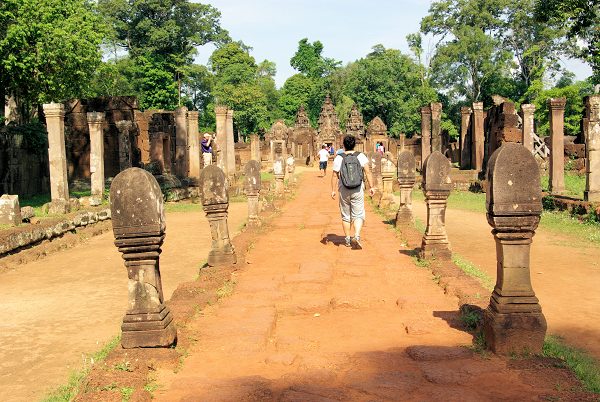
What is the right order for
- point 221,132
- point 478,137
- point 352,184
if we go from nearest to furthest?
point 352,184 < point 221,132 < point 478,137

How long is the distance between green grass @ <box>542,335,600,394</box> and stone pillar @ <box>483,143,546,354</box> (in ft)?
0.65

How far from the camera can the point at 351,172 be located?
7.92m

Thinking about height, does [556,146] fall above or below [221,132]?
below

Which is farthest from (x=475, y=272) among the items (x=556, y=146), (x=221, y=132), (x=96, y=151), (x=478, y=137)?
(x=478, y=137)

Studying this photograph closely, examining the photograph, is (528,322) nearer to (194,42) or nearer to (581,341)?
(581,341)

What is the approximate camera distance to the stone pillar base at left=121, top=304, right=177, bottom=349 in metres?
4.16

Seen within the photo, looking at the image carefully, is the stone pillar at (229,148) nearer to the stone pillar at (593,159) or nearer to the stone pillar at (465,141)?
the stone pillar at (465,141)

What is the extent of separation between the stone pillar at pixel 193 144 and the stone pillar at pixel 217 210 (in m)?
13.7

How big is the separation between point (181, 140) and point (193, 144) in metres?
0.51

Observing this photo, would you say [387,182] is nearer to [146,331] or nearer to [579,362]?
[579,362]

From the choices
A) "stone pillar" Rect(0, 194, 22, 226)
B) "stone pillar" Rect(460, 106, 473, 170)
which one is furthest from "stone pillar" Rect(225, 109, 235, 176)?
"stone pillar" Rect(460, 106, 473, 170)

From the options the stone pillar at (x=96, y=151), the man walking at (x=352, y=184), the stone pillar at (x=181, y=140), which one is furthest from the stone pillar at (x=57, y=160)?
the man walking at (x=352, y=184)

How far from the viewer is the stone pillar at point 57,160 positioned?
527 inches

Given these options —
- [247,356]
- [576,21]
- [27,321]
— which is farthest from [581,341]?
[576,21]
